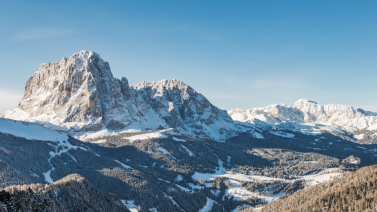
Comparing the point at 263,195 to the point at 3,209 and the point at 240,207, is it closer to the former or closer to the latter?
the point at 240,207

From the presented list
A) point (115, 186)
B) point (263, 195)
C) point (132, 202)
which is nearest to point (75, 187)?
point (132, 202)

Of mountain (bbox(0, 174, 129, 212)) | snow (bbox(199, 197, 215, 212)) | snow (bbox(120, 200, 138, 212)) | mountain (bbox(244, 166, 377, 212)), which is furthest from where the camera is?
snow (bbox(199, 197, 215, 212))

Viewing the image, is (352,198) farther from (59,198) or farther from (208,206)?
(208,206)

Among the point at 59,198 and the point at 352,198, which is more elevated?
the point at 352,198

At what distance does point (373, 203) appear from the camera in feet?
238

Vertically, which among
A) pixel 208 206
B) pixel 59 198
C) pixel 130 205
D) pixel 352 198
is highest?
pixel 352 198

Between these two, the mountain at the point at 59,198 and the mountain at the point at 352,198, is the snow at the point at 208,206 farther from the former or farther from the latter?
the mountain at the point at 352,198

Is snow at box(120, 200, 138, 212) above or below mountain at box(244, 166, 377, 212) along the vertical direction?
below

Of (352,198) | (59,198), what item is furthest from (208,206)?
(59,198)

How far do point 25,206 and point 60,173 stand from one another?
130 m

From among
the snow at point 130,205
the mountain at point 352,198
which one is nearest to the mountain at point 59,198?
the snow at point 130,205

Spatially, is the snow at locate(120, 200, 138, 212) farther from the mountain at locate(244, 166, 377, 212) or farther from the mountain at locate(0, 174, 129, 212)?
the mountain at locate(244, 166, 377, 212)

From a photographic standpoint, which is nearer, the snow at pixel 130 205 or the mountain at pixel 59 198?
the mountain at pixel 59 198

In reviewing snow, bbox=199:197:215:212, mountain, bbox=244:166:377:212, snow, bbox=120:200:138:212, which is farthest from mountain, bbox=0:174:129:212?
mountain, bbox=244:166:377:212
